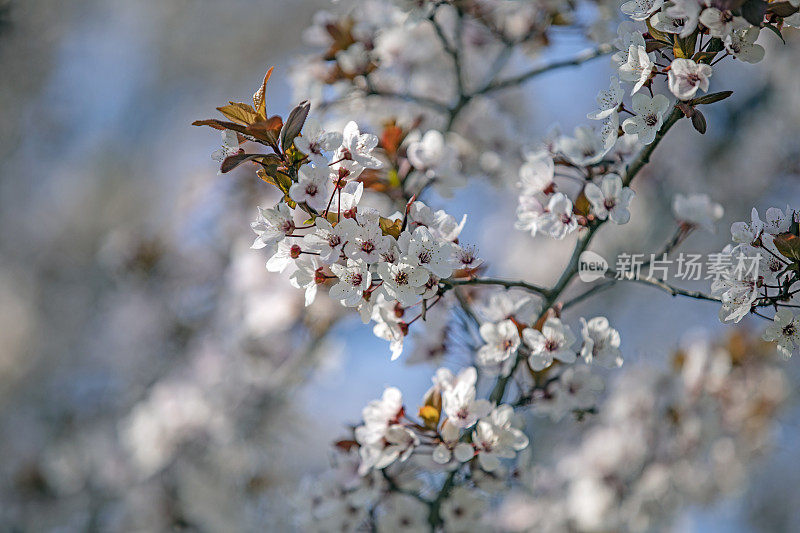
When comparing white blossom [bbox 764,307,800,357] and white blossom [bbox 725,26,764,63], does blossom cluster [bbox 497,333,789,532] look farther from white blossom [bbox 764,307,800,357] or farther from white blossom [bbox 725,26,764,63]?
white blossom [bbox 725,26,764,63]

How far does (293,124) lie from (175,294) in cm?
207

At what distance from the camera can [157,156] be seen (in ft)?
17.1

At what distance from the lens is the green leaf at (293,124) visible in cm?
96

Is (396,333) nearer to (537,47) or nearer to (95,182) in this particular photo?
(537,47)

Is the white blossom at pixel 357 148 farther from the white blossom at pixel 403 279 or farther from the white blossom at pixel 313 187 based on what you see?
the white blossom at pixel 403 279

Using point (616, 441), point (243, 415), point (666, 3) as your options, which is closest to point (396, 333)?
point (666, 3)

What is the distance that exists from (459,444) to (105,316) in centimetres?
285

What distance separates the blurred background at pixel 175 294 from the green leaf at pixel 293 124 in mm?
478

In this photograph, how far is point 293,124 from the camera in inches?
37.7

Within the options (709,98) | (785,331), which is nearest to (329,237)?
(709,98)

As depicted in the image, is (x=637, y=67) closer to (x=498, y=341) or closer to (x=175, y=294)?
(x=498, y=341)

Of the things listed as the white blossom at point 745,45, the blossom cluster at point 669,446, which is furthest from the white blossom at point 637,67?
the blossom cluster at point 669,446

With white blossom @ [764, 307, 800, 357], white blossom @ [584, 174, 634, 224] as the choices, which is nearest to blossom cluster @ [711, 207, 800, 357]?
white blossom @ [764, 307, 800, 357]

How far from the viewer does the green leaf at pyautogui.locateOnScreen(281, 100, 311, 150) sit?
958 millimetres
